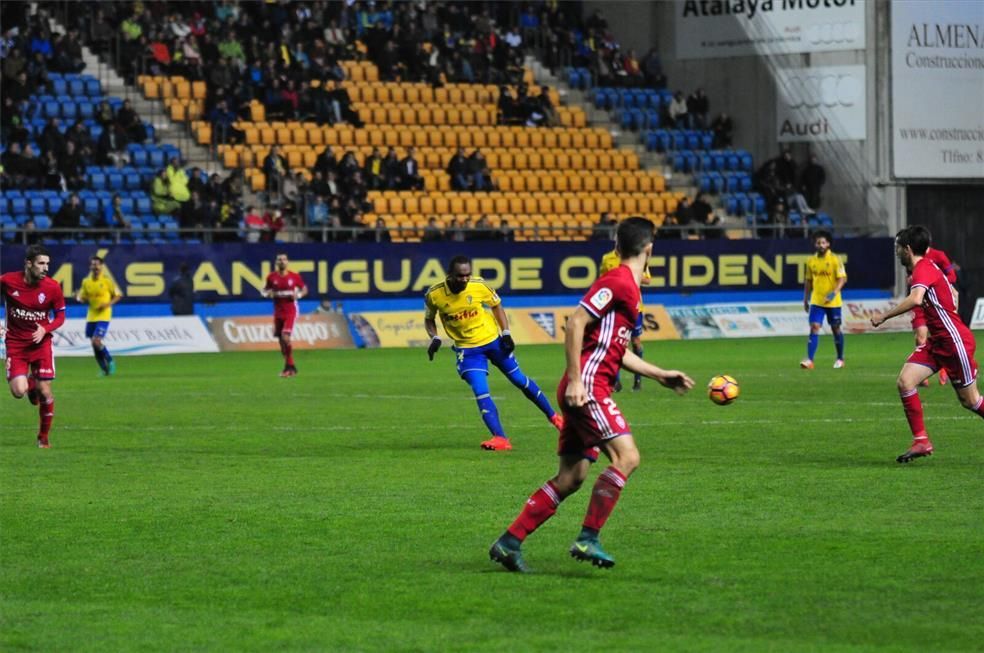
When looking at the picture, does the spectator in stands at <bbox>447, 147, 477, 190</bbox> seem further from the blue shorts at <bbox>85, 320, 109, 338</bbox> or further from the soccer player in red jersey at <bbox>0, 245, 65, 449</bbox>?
the soccer player in red jersey at <bbox>0, 245, 65, 449</bbox>

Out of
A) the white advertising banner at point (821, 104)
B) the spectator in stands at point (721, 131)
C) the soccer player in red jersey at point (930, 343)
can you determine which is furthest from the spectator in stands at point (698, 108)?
the soccer player in red jersey at point (930, 343)

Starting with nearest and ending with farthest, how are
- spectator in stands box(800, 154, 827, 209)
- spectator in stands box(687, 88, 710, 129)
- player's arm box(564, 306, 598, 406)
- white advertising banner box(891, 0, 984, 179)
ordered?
player's arm box(564, 306, 598, 406) → white advertising banner box(891, 0, 984, 179) → spectator in stands box(800, 154, 827, 209) → spectator in stands box(687, 88, 710, 129)

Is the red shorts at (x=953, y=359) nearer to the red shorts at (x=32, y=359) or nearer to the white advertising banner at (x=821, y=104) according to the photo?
the red shorts at (x=32, y=359)

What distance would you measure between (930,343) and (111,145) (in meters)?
27.8

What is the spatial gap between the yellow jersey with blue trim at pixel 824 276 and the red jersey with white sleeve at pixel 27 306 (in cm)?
1576

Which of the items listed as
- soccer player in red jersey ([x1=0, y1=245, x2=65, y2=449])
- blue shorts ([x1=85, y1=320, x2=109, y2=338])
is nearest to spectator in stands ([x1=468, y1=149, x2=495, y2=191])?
blue shorts ([x1=85, y1=320, x2=109, y2=338])

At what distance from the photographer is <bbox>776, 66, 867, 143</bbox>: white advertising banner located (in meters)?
48.6

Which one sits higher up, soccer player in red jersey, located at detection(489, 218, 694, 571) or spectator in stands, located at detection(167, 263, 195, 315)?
soccer player in red jersey, located at detection(489, 218, 694, 571)

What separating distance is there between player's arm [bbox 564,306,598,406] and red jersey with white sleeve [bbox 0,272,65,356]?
990cm

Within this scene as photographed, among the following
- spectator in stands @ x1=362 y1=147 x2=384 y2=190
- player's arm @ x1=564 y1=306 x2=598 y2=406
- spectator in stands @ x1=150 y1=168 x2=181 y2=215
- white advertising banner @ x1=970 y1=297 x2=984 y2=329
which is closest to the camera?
player's arm @ x1=564 y1=306 x2=598 y2=406

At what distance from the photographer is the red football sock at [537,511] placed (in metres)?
10.0

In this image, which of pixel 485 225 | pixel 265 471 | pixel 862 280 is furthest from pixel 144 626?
pixel 862 280

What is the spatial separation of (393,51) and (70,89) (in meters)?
9.06

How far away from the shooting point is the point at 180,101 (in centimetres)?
4334
